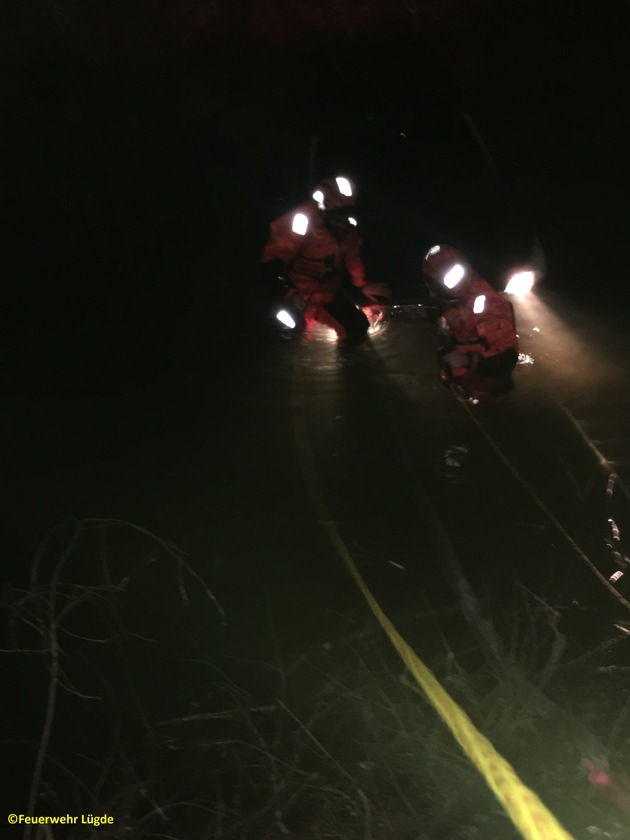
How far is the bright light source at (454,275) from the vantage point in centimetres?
529

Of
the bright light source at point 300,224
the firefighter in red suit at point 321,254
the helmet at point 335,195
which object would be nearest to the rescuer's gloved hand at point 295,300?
the firefighter in red suit at point 321,254

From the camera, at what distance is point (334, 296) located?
6.18 metres

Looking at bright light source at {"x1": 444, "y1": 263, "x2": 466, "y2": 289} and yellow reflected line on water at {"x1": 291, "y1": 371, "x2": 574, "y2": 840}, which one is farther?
bright light source at {"x1": 444, "y1": 263, "x2": 466, "y2": 289}

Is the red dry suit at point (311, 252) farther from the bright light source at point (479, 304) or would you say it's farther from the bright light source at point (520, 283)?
the bright light source at point (520, 283)

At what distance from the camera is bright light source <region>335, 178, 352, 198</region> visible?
5.97 m

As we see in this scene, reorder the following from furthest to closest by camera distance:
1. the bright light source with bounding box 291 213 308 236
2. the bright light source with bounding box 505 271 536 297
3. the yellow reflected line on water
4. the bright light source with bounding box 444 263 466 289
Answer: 1. the bright light source with bounding box 505 271 536 297
2. the bright light source with bounding box 291 213 308 236
3. the bright light source with bounding box 444 263 466 289
4. the yellow reflected line on water

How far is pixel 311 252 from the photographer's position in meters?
5.92

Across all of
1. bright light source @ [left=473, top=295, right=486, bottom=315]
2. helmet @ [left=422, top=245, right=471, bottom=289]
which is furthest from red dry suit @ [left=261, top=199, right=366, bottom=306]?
bright light source @ [left=473, top=295, right=486, bottom=315]

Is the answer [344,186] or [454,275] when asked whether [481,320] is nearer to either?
[454,275]

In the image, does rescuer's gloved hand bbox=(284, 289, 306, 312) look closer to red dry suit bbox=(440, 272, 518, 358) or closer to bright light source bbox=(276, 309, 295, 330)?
bright light source bbox=(276, 309, 295, 330)

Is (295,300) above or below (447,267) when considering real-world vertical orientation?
above

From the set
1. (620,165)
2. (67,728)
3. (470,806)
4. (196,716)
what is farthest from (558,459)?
(620,165)

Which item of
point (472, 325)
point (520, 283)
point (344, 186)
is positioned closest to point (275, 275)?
point (344, 186)

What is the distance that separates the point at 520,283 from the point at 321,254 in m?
1.94
